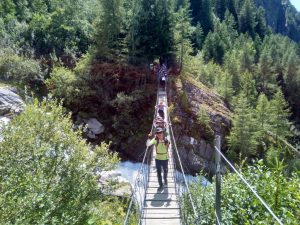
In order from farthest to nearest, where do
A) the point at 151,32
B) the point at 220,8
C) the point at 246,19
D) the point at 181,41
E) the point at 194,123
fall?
the point at 220,8 < the point at 246,19 < the point at 181,41 < the point at 151,32 < the point at 194,123

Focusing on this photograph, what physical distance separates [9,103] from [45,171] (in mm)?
8115

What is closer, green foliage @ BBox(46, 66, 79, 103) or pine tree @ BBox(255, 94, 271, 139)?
green foliage @ BBox(46, 66, 79, 103)

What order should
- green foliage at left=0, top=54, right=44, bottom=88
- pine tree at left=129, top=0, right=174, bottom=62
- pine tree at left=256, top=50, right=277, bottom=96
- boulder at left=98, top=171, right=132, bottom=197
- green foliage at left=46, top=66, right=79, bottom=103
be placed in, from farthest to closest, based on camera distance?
pine tree at left=256, top=50, right=277, bottom=96
pine tree at left=129, top=0, right=174, bottom=62
green foliage at left=46, top=66, right=79, bottom=103
green foliage at left=0, top=54, right=44, bottom=88
boulder at left=98, top=171, right=132, bottom=197

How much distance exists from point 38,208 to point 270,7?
11305 centimetres

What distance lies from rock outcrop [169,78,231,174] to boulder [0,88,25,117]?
779cm

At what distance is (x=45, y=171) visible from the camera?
9.12 metres

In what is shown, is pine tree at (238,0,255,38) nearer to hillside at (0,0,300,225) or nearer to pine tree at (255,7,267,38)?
pine tree at (255,7,267,38)

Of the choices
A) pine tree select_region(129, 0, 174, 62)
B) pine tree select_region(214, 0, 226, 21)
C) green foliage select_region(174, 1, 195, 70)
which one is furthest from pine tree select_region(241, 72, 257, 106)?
pine tree select_region(214, 0, 226, 21)

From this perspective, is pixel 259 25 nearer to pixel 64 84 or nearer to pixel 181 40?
pixel 181 40

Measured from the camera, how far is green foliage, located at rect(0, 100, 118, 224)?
6965mm

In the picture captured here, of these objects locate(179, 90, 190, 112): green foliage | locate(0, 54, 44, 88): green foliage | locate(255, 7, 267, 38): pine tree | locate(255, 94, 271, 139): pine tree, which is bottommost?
locate(255, 94, 271, 139): pine tree

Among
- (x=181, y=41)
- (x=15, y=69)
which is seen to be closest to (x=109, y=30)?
(x=181, y=41)

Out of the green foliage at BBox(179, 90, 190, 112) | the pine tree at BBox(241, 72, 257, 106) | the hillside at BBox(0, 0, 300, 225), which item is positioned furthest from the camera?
the pine tree at BBox(241, 72, 257, 106)

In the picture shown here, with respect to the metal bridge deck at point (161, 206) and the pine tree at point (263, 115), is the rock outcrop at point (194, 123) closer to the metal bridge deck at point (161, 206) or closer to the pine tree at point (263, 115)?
the pine tree at point (263, 115)
